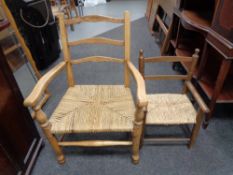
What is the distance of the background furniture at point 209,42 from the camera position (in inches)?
43.0

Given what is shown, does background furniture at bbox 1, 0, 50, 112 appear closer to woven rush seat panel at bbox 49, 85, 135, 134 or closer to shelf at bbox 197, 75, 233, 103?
woven rush seat panel at bbox 49, 85, 135, 134

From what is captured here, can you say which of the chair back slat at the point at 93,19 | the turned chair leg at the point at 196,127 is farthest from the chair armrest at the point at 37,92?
the turned chair leg at the point at 196,127

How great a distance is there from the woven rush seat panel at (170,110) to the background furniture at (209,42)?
0.86ft

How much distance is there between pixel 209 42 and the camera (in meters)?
1.25

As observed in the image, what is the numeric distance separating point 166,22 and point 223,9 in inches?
64.7

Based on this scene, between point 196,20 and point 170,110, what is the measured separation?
2.77 ft

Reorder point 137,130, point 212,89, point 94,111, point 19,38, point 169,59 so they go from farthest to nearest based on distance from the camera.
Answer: point 19,38, point 212,89, point 169,59, point 94,111, point 137,130

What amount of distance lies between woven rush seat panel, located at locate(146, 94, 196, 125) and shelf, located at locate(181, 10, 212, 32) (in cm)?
55

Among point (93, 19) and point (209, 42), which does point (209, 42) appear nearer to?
point (209, 42)

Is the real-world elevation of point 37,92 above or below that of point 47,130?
above

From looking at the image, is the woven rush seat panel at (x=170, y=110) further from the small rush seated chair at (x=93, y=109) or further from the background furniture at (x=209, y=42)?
the background furniture at (x=209, y=42)

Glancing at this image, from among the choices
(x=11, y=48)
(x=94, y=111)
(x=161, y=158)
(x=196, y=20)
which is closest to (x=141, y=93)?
(x=94, y=111)

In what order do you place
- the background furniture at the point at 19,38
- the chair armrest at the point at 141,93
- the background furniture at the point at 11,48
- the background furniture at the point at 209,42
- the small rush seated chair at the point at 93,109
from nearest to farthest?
the chair armrest at the point at 141,93
the small rush seated chair at the point at 93,109
the background furniture at the point at 209,42
the background furniture at the point at 19,38
the background furniture at the point at 11,48

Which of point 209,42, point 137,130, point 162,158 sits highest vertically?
point 209,42
